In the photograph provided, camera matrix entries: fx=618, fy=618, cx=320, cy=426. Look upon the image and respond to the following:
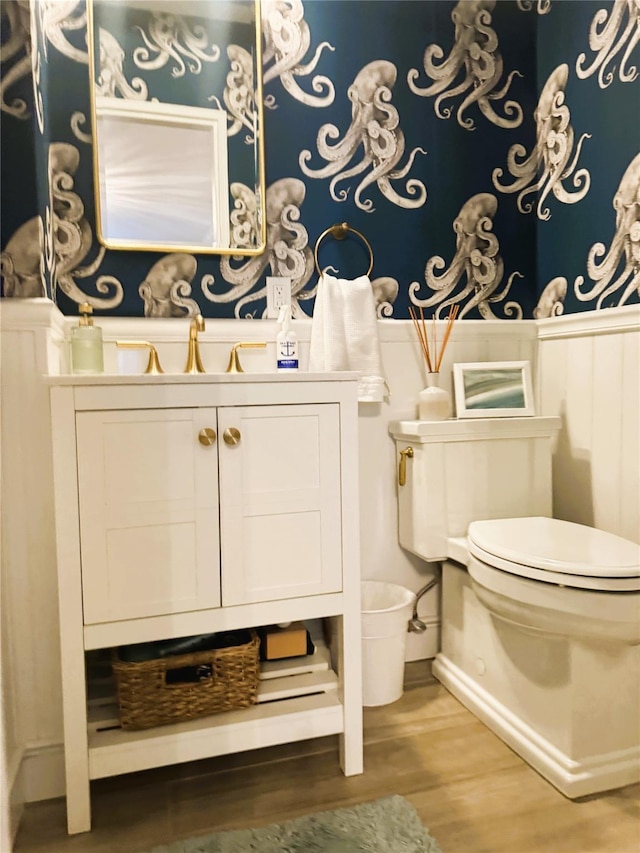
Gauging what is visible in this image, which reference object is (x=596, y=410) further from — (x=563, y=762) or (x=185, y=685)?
(x=185, y=685)

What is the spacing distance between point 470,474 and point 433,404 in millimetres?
247

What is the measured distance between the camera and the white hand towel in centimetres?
179

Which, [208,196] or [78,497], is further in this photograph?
[208,196]

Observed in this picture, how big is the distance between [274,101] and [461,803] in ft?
6.17

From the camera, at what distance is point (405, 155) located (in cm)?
194

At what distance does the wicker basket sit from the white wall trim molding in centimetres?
129

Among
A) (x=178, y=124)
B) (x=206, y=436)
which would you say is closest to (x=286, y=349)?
(x=206, y=436)

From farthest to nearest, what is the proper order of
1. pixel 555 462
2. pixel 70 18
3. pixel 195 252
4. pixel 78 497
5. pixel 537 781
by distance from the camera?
pixel 555 462, pixel 195 252, pixel 70 18, pixel 537 781, pixel 78 497

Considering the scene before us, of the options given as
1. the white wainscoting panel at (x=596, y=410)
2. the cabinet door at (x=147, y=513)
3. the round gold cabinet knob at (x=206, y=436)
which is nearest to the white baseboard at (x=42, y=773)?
the cabinet door at (x=147, y=513)

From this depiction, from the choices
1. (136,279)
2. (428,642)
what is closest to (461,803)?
(428,642)

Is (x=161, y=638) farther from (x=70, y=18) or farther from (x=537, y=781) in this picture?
(x=70, y=18)

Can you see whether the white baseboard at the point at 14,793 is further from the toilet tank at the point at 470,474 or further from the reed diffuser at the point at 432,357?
the reed diffuser at the point at 432,357

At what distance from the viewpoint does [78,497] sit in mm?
1241

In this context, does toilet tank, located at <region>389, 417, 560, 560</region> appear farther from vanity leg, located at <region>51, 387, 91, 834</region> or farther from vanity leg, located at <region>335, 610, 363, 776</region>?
vanity leg, located at <region>51, 387, 91, 834</region>
